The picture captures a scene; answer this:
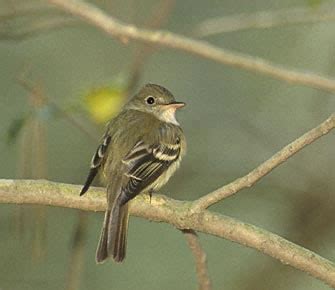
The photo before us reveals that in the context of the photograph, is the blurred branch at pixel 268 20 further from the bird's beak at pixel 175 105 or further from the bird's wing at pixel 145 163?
the bird's wing at pixel 145 163

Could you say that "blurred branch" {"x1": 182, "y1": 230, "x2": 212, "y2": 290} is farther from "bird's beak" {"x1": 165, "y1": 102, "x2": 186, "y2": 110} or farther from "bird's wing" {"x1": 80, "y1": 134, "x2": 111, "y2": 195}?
"bird's beak" {"x1": 165, "y1": 102, "x2": 186, "y2": 110}

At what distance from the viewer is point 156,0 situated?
7215 mm

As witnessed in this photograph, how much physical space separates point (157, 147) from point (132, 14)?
291cm

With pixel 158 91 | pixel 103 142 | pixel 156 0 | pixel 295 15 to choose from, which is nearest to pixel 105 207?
pixel 103 142

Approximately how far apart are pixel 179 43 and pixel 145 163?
72cm

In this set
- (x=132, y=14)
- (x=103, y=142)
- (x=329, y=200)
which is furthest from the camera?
(x=132, y=14)

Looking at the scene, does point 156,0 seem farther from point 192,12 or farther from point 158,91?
point 158,91

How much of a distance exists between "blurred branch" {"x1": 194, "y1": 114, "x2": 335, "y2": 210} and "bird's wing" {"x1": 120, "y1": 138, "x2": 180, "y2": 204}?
398 mm

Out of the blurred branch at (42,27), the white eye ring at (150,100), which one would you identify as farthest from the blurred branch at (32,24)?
the white eye ring at (150,100)

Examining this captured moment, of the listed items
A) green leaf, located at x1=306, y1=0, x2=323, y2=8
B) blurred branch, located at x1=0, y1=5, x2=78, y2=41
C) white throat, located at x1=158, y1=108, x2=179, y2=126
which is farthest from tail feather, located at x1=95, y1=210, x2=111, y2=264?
blurred branch, located at x1=0, y1=5, x2=78, y2=41

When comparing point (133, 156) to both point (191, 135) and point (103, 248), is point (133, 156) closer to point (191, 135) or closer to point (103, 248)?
point (103, 248)

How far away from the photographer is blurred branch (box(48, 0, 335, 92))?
11.5 ft

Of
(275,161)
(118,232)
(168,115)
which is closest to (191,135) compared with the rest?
(168,115)

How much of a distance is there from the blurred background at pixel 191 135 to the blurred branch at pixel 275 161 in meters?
2.67
